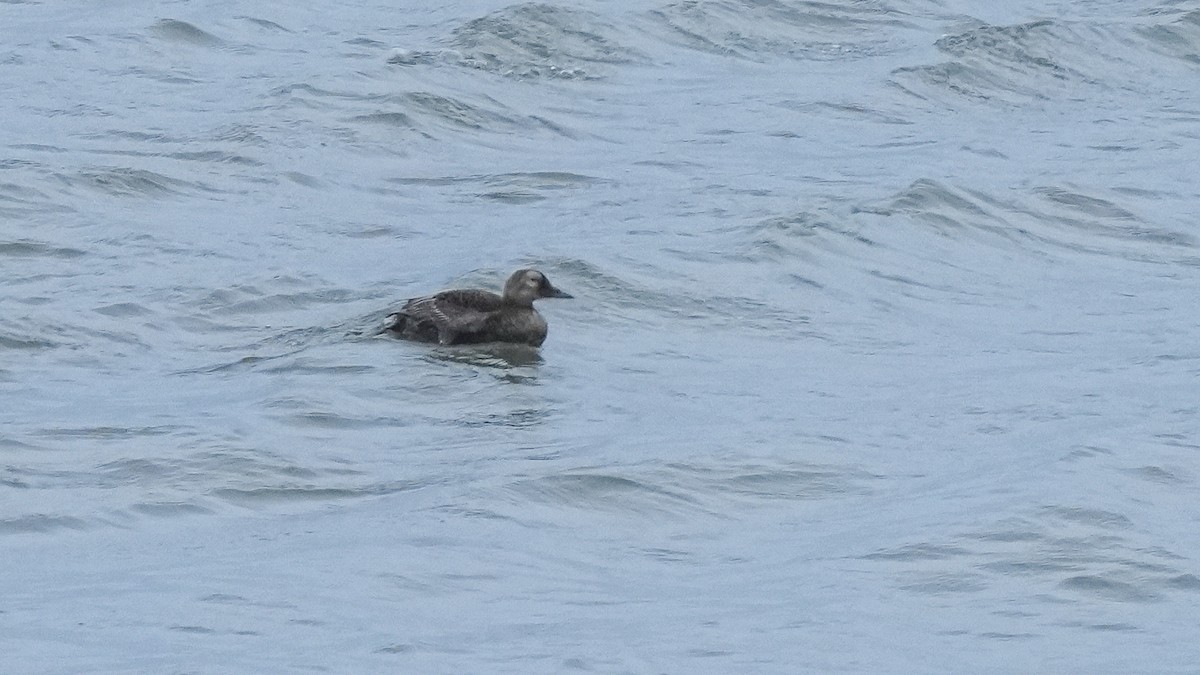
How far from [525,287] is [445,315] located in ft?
2.16

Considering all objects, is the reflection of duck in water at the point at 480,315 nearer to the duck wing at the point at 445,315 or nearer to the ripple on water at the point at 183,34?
the duck wing at the point at 445,315

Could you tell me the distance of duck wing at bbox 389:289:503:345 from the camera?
46.1ft

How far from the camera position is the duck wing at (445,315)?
14.1 m

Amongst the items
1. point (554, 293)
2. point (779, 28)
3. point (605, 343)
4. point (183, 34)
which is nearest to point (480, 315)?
point (554, 293)

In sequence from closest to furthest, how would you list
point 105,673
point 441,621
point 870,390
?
point 105,673 < point 441,621 < point 870,390

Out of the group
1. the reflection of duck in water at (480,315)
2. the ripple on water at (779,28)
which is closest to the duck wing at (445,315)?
the reflection of duck in water at (480,315)

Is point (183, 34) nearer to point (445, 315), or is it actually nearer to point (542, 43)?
point (542, 43)

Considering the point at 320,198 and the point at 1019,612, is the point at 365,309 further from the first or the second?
the point at 1019,612

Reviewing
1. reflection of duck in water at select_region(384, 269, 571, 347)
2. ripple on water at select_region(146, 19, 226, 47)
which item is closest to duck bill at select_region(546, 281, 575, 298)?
reflection of duck in water at select_region(384, 269, 571, 347)

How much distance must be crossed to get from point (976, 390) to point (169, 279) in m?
5.20

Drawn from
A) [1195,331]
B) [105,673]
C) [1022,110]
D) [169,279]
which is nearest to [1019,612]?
[105,673]

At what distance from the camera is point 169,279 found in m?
15.2

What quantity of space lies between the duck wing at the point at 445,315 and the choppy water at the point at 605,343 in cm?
15

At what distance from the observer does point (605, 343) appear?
1448 centimetres
